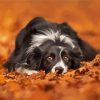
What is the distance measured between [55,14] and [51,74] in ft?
43.2

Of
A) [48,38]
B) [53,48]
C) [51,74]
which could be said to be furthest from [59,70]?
[48,38]

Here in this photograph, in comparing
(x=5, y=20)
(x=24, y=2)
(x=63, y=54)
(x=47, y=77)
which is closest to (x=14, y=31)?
(x=5, y=20)

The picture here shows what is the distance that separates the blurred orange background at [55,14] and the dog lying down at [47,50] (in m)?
4.75

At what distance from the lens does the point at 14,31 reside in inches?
679

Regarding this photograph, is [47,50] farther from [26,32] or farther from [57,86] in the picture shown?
[57,86]

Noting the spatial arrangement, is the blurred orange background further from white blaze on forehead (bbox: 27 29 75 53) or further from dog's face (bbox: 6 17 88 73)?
white blaze on forehead (bbox: 27 29 75 53)

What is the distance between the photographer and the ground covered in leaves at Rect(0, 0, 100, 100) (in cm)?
676

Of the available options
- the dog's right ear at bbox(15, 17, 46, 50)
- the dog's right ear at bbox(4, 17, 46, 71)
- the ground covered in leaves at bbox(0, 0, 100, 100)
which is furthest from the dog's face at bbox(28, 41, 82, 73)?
the dog's right ear at bbox(15, 17, 46, 50)

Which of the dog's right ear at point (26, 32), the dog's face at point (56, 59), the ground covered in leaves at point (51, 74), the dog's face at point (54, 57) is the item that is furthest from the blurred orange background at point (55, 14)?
the dog's face at point (56, 59)

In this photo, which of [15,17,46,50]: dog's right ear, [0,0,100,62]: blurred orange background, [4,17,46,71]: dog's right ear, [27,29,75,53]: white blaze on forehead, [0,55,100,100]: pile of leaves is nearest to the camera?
[0,55,100,100]: pile of leaves

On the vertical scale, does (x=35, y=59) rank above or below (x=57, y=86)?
above

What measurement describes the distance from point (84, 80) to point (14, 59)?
127 inches

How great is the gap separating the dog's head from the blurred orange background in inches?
195

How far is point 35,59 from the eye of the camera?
389 inches
